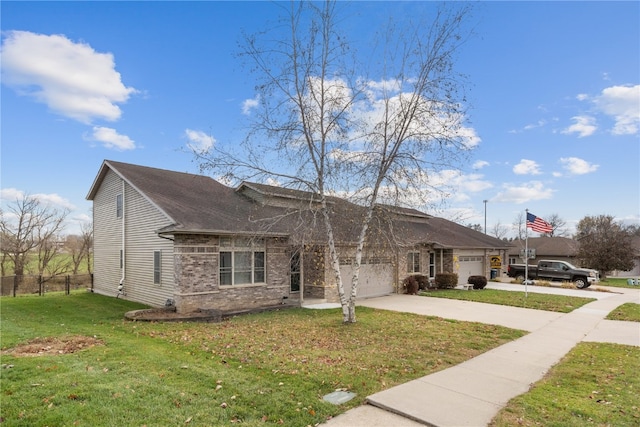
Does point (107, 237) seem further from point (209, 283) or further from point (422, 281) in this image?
point (422, 281)

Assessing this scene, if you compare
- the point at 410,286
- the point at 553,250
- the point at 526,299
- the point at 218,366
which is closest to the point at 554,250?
the point at 553,250

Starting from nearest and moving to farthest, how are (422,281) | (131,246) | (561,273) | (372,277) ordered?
1. (131,246)
2. (372,277)
3. (422,281)
4. (561,273)

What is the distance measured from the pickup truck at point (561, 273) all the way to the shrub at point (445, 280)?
8590mm

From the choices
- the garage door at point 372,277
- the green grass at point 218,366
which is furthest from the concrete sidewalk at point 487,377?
the garage door at point 372,277

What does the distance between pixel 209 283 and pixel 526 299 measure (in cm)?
1420

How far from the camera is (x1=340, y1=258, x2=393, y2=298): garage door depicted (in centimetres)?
1675

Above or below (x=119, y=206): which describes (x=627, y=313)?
below

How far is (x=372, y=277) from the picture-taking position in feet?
60.3

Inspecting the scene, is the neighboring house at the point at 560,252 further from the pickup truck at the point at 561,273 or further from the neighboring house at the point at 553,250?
the pickup truck at the point at 561,273

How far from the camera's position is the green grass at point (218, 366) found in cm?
470

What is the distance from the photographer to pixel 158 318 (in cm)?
1126

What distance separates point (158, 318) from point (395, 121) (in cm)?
939

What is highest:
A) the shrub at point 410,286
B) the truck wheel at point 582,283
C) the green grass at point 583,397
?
the green grass at point 583,397

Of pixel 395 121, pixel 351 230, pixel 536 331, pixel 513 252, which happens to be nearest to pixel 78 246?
pixel 351 230
